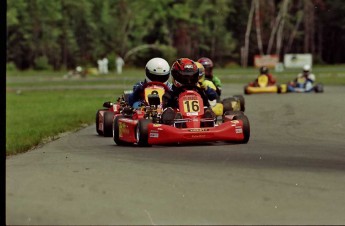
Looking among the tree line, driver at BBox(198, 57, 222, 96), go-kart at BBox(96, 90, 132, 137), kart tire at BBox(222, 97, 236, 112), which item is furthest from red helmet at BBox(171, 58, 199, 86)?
the tree line

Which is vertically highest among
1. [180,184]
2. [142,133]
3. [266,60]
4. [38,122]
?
[266,60]

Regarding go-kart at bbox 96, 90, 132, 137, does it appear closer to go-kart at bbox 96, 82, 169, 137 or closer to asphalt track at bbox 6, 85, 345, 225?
go-kart at bbox 96, 82, 169, 137

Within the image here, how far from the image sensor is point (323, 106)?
2031 cm

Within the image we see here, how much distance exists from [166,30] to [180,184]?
40125 mm

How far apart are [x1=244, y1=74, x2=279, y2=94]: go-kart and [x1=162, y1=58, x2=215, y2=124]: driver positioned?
17.5 meters

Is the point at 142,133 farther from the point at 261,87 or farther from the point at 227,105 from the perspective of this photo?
the point at 261,87

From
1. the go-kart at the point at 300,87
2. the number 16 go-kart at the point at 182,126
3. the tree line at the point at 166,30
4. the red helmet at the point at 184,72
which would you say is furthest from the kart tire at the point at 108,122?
the go-kart at the point at 300,87

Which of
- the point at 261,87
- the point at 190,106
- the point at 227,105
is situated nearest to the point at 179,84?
the point at 190,106

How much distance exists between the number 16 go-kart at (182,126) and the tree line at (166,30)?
1012 centimetres

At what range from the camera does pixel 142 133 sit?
1057 cm

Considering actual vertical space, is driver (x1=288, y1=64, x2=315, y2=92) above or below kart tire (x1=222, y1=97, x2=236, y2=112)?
above

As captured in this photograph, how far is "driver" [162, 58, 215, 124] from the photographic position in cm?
1112

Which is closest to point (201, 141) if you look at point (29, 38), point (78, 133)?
point (78, 133)

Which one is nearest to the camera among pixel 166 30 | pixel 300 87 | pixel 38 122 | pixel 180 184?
pixel 180 184
